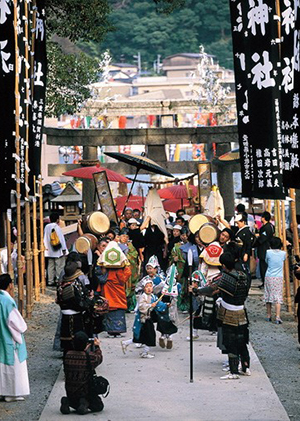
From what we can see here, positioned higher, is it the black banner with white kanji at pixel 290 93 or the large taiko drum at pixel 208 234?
the black banner with white kanji at pixel 290 93

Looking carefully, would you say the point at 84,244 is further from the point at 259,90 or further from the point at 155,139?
the point at 155,139

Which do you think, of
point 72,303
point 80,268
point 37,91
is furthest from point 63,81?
point 72,303

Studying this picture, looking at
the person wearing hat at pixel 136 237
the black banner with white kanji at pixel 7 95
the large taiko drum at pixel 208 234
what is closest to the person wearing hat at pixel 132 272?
the person wearing hat at pixel 136 237

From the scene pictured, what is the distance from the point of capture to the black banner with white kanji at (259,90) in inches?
613

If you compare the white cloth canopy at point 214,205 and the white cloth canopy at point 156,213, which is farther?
the white cloth canopy at point 214,205

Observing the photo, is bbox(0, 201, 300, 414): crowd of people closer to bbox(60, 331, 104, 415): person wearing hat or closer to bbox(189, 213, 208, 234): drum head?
bbox(60, 331, 104, 415): person wearing hat

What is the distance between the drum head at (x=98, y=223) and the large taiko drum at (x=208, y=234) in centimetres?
221

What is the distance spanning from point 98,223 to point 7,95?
3.97 metres

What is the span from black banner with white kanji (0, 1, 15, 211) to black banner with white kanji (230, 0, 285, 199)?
11.7 feet

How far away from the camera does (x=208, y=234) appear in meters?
17.0

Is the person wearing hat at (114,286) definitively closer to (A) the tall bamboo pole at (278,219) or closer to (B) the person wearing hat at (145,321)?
(B) the person wearing hat at (145,321)

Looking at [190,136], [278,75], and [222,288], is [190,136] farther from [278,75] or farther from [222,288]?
[222,288]

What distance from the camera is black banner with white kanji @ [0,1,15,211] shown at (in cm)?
1510

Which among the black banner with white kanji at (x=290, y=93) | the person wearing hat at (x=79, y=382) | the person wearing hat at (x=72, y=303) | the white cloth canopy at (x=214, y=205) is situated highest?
the black banner with white kanji at (x=290, y=93)
